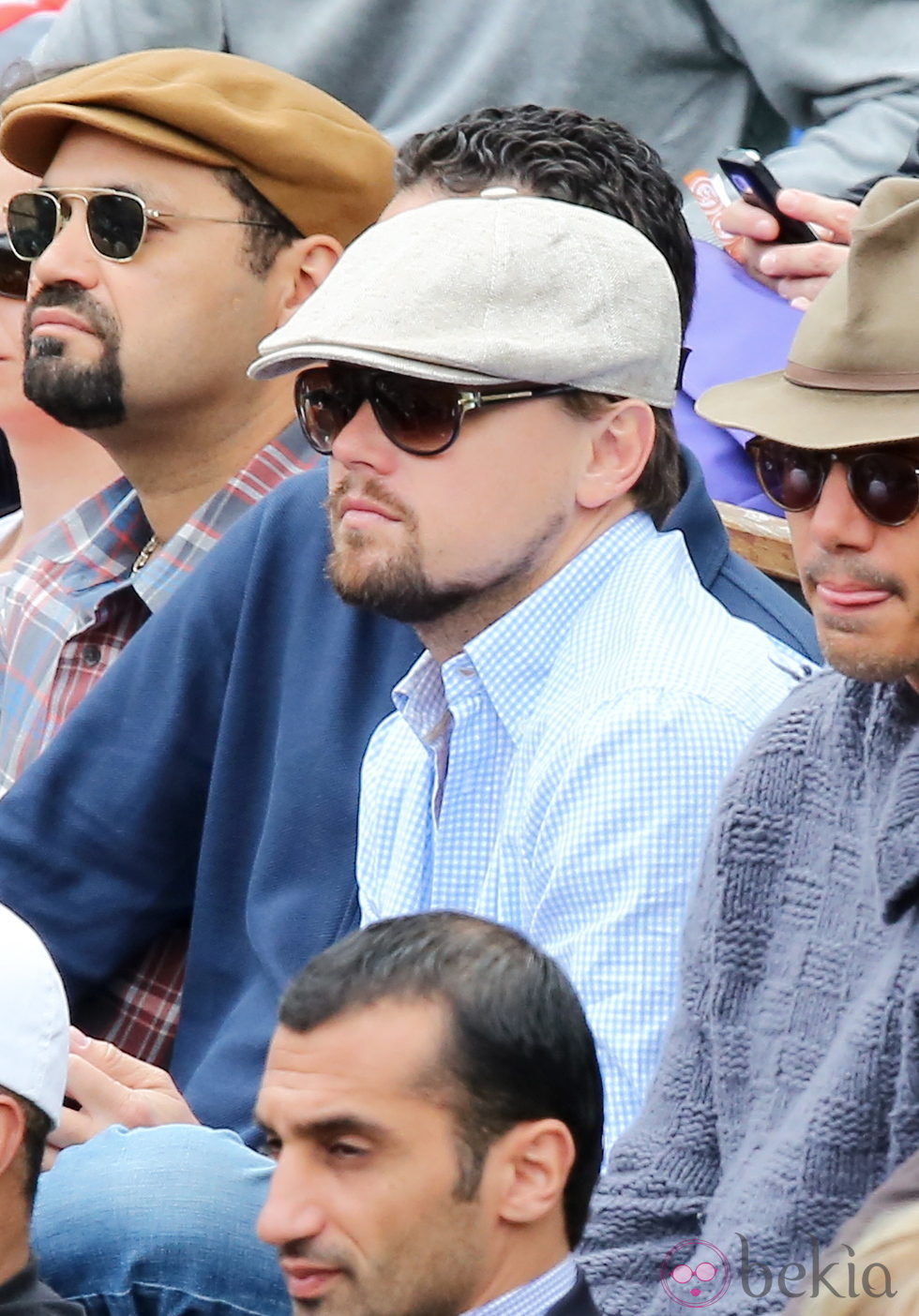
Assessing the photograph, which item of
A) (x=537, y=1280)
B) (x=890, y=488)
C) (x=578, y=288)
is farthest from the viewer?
(x=578, y=288)

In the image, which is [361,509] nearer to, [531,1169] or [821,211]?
[531,1169]

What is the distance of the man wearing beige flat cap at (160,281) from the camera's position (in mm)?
3625

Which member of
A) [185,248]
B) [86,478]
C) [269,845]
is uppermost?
[185,248]

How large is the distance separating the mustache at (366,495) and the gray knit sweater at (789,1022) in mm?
622

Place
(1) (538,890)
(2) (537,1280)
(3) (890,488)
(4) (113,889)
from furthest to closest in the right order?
(4) (113,889), (1) (538,890), (3) (890,488), (2) (537,1280)

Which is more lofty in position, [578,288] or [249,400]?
[578,288]

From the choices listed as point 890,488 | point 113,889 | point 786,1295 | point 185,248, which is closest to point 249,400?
point 185,248

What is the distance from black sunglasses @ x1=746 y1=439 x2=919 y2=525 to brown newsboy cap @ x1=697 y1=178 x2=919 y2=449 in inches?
0.9

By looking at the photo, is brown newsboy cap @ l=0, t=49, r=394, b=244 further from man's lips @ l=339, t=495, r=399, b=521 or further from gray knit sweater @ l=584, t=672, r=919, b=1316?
gray knit sweater @ l=584, t=672, r=919, b=1316

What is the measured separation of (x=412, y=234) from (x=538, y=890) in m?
0.90

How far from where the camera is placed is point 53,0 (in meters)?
5.59

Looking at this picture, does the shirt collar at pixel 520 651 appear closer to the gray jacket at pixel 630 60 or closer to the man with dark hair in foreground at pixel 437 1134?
the man with dark hair in foreground at pixel 437 1134

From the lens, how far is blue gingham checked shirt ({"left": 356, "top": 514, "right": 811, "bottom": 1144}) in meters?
2.29

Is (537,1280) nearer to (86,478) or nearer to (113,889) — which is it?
(113,889)
